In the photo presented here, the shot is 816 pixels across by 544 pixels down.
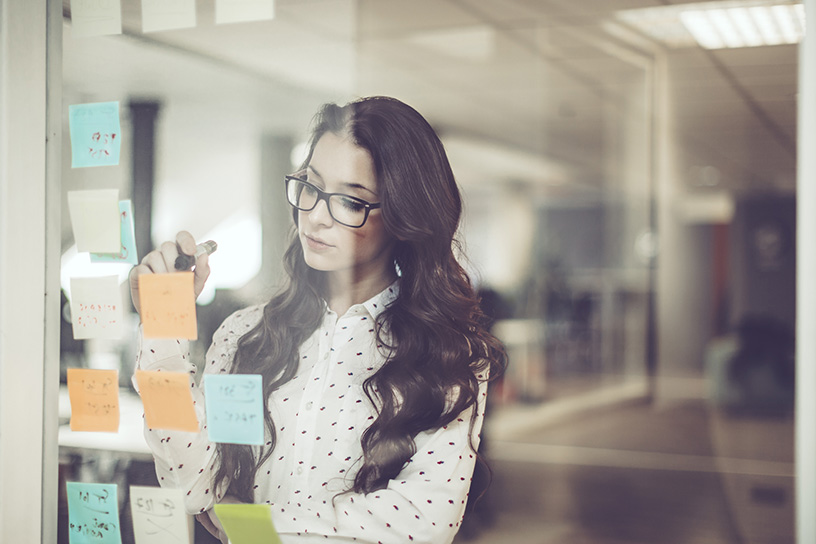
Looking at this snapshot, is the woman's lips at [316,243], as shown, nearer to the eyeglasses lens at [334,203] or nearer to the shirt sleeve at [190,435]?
the eyeglasses lens at [334,203]

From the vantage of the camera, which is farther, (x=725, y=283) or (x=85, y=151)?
(x=725, y=283)

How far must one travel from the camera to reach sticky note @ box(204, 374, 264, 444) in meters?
1.44

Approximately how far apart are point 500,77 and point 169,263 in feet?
17.1

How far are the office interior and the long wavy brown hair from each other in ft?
0.20

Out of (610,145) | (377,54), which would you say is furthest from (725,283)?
(377,54)

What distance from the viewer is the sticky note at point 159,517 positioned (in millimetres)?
1514

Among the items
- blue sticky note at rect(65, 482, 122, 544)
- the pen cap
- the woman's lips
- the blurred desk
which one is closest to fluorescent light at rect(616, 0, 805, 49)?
the woman's lips

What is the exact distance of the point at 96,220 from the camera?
1.55m

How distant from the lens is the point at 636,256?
36.0 ft

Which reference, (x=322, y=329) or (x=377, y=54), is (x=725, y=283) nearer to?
(x=377, y=54)

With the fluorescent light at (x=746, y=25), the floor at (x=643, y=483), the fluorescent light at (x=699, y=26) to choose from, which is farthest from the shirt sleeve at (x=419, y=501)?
the fluorescent light at (x=699, y=26)

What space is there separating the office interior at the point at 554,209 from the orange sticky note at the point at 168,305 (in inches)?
1.2

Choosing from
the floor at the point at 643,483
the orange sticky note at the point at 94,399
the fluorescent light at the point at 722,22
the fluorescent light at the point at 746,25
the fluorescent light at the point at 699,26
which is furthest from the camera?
the floor at the point at 643,483

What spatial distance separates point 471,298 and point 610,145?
8.22 m
